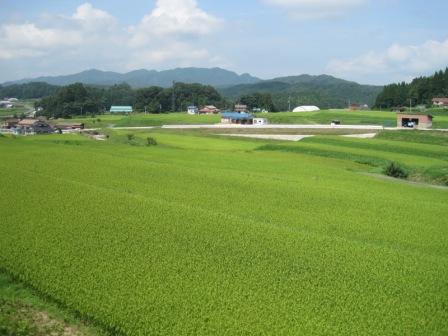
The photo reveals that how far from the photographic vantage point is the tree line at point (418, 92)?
120375 mm

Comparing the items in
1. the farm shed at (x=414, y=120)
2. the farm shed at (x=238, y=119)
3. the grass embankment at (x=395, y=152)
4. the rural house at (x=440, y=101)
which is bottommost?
the grass embankment at (x=395, y=152)

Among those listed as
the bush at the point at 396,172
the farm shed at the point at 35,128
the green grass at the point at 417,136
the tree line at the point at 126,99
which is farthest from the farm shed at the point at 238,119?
the tree line at the point at 126,99

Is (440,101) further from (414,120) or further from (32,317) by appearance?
(32,317)

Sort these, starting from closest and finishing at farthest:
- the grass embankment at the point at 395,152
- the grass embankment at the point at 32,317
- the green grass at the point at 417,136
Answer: the grass embankment at the point at 32,317, the grass embankment at the point at 395,152, the green grass at the point at 417,136

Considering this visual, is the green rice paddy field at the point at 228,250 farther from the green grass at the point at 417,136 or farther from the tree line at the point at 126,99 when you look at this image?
the tree line at the point at 126,99

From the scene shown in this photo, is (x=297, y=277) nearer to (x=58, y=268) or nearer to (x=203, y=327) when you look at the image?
(x=203, y=327)

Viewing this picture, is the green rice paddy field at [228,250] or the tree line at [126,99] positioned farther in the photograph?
the tree line at [126,99]

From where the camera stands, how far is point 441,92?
122m

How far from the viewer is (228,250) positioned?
1335 centimetres

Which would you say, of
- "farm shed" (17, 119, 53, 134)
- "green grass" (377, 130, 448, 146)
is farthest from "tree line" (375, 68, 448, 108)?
"farm shed" (17, 119, 53, 134)

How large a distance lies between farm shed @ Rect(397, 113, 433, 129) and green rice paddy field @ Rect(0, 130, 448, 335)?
131 feet

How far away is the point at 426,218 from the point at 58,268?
13096 millimetres

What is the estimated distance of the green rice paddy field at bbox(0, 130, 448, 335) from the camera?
381 inches

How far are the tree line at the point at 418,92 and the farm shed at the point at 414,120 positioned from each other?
55.0 metres
